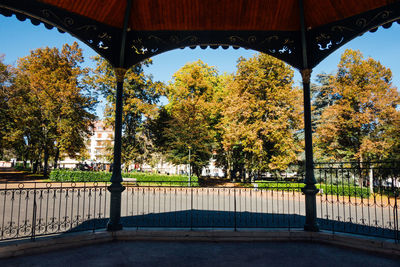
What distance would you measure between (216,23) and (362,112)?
18688mm

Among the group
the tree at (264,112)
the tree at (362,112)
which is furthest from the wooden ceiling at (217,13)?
the tree at (362,112)

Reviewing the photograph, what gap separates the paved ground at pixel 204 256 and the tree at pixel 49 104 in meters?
23.6

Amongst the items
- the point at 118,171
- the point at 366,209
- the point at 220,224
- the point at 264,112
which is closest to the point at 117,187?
the point at 118,171

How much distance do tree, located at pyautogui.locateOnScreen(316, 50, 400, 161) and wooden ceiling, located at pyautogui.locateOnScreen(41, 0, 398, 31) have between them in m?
16.3

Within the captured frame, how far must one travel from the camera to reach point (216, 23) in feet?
19.7

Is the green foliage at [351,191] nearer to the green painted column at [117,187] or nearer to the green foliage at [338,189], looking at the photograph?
the green foliage at [338,189]

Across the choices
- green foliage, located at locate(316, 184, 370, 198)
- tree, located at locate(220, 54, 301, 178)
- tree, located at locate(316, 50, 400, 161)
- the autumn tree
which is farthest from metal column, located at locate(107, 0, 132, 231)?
the autumn tree

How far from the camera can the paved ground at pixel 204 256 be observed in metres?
4.27

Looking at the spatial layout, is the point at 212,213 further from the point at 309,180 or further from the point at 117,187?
the point at 117,187

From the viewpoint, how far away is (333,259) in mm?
4531

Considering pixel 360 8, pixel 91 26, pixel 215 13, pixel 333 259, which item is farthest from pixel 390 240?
pixel 91 26

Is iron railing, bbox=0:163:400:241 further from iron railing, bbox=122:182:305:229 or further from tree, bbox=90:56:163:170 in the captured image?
tree, bbox=90:56:163:170

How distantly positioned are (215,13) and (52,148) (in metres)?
28.4

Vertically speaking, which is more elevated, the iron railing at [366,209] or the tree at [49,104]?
the tree at [49,104]
